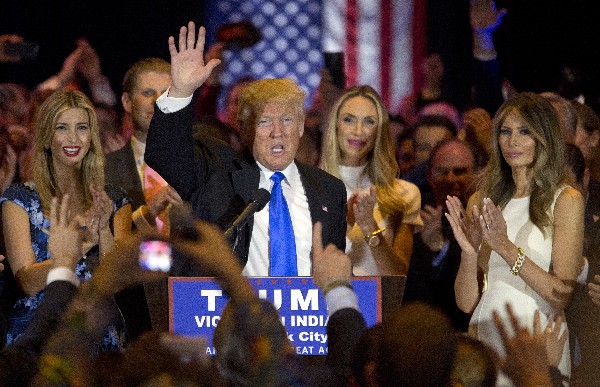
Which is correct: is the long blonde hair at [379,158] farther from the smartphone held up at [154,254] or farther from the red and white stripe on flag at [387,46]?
the red and white stripe on flag at [387,46]

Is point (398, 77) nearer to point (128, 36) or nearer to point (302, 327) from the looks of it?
point (128, 36)

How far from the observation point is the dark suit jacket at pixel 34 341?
7.09 feet

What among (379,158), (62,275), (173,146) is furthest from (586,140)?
(62,275)

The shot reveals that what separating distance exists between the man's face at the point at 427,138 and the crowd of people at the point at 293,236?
12 mm

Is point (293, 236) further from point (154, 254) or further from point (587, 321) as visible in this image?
point (154, 254)

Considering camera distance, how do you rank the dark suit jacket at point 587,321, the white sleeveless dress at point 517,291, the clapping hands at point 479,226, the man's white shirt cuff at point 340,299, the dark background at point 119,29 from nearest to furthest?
1. the man's white shirt cuff at point 340,299
2. the clapping hands at point 479,226
3. the white sleeveless dress at point 517,291
4. the dark suit jacket at point 587,321
5. the dark background at point 119,29

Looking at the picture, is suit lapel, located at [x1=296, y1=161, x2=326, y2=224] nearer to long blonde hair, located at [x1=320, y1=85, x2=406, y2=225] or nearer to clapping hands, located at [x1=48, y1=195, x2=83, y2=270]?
long blonde hair, located at [x1=320, y1=85, x2=406, y2=225]

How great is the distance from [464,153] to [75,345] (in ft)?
10.9

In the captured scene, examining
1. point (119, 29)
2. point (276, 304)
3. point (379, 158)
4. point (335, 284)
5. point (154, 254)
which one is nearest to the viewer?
point (154, 254)

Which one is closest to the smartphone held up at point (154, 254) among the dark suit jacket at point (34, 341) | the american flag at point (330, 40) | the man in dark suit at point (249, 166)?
the dark suit jacket at point (34, 341)

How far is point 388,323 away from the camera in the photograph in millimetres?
2035

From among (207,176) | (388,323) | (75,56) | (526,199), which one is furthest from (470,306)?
(75,56)

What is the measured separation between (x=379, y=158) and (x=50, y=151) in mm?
1436

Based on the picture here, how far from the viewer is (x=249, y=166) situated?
3.92m
